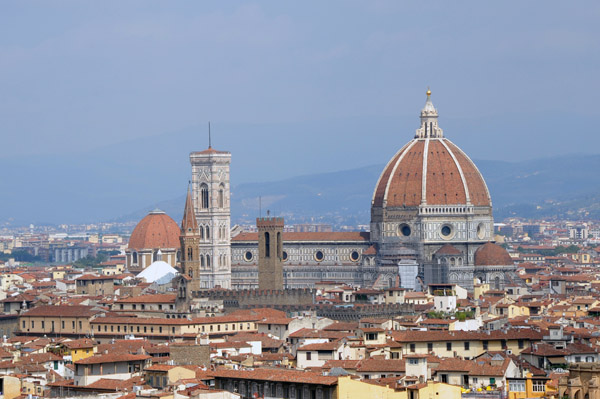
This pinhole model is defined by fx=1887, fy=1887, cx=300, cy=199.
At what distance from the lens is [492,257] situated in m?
127

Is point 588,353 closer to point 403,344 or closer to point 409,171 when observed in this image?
point 403,344

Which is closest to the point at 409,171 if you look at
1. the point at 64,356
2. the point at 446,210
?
the point at 446,210

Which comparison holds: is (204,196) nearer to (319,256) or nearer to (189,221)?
(319,256)

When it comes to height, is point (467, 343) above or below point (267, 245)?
below

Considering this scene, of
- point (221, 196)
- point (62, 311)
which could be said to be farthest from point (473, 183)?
point (62, 311)

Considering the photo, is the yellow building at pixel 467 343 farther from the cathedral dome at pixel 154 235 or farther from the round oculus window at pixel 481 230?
the cathedral dome at pixel 154 235

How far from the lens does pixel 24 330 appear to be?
86.5 meters

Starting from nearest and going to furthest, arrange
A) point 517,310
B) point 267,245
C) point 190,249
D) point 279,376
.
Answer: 1. point 279,376
2. point 517,310
3. point 190,249
4. point 267,245

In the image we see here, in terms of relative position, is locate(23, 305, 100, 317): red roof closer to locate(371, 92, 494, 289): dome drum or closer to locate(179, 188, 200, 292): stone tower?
locate(179, 188, 200, 292): stone tower

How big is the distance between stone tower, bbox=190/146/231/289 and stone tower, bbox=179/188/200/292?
1807 cm

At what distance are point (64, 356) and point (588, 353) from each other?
18604 millimetres

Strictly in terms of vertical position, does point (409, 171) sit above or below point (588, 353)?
above

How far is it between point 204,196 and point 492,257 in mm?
23753

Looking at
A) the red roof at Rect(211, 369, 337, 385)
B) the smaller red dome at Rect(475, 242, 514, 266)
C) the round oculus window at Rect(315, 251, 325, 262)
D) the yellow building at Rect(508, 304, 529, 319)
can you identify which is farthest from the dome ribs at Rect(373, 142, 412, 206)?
the red roof at Rect(211, 369, 337, 385)
